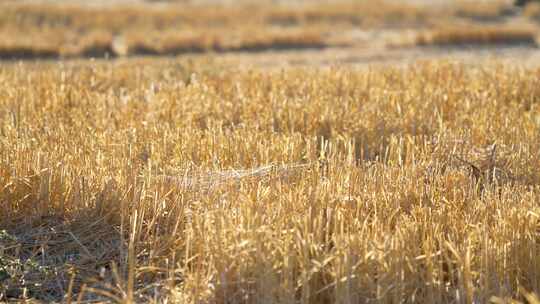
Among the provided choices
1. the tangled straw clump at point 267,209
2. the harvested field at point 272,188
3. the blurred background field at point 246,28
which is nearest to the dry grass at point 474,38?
the blurred background field at point 246,28

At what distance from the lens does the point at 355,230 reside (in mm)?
3674

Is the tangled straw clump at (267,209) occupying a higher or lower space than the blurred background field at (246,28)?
higher

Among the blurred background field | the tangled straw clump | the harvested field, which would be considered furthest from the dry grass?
the tangled straw clump

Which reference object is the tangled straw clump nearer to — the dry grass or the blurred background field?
the blurred background field

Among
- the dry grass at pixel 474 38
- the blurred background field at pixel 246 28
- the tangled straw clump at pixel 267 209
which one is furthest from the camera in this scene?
the dry grass at pixel 474 38

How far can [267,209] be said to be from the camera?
3766mm

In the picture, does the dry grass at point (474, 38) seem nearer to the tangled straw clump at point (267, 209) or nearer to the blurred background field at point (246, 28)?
the blurred background field at point (246, 28)

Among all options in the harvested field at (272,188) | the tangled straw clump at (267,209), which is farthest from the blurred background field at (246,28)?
the tangled straw clump at (267,209)

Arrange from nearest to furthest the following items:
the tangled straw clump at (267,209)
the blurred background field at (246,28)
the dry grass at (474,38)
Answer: the tangled straw clump at (267,209) < the blurred background field at (246,28) < the dry grass at (474,38)

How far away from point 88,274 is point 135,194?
49 cm

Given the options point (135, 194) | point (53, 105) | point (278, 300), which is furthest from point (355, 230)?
point (53, 105)

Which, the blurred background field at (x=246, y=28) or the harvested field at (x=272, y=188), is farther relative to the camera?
the blurred background field at (x=246, y=28)

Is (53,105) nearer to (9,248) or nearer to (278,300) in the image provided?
(9,248)

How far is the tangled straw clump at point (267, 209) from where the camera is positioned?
3436mm
